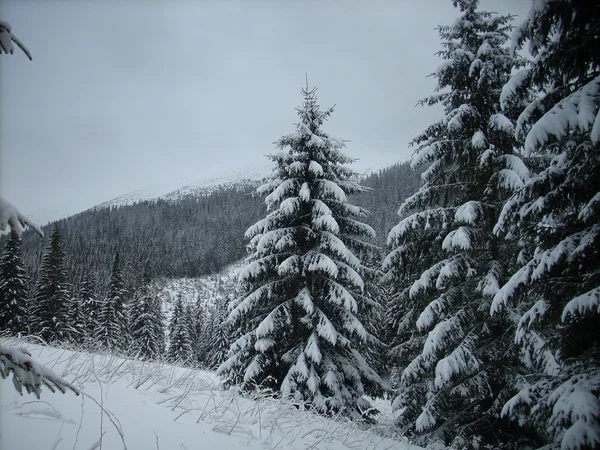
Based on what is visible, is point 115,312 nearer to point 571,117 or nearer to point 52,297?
point 52,297

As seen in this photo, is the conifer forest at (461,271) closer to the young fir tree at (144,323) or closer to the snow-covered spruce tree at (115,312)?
the snow-covered spruce tree at (115,312)

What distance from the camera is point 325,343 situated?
10.0m

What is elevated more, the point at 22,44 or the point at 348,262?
the point at 22,44

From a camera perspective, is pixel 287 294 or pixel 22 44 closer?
pixel 22 44

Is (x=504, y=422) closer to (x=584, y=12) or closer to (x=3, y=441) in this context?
(x=584, y=12)

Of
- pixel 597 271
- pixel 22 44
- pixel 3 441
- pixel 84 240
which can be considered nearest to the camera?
pixel 22 44

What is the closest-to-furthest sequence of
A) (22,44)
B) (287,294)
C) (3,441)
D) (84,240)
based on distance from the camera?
1. (22,44)
2. (3,441)
3. (287,294)
4. (84,240)

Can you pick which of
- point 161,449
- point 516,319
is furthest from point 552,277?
point 161,449

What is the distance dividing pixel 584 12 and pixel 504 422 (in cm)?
755

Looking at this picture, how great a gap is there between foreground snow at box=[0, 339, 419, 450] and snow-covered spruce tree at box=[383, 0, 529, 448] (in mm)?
3210

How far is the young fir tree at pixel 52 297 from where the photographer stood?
86.1 feet

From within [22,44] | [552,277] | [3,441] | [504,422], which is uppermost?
[22,44]

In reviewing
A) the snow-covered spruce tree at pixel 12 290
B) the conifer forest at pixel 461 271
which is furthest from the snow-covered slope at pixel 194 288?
the conifer forest at pixel 461 271

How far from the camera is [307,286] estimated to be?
409 inches
